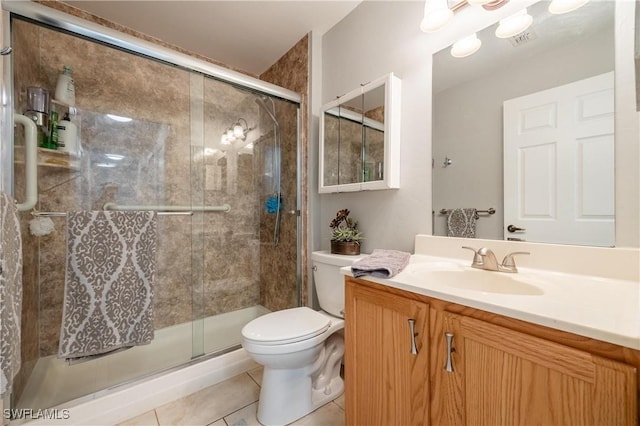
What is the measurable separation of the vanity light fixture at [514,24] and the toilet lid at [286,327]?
147 cm

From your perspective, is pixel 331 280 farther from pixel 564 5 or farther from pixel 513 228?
pixel 564 5

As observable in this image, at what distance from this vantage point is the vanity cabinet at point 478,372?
0.47 metres

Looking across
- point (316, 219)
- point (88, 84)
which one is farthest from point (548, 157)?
point (88, 84)

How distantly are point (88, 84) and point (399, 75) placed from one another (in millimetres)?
1943

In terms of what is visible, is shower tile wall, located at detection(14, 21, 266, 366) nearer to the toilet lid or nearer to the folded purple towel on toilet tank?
the toilet lid

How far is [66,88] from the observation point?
4.95 feet

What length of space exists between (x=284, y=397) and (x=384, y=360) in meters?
0.63

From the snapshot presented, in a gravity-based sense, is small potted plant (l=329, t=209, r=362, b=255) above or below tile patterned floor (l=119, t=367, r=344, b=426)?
above

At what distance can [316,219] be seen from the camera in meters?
1.89

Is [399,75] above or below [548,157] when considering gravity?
above

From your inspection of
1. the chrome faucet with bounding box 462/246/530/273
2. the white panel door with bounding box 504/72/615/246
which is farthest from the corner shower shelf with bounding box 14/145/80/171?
the white panel door with bounding box 504/72/615/246

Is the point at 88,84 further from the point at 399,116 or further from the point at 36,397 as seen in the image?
the point at 399,116

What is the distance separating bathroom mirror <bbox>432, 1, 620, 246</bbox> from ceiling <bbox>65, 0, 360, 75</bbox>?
3.08 ft

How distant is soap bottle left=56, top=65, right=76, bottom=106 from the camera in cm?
148
